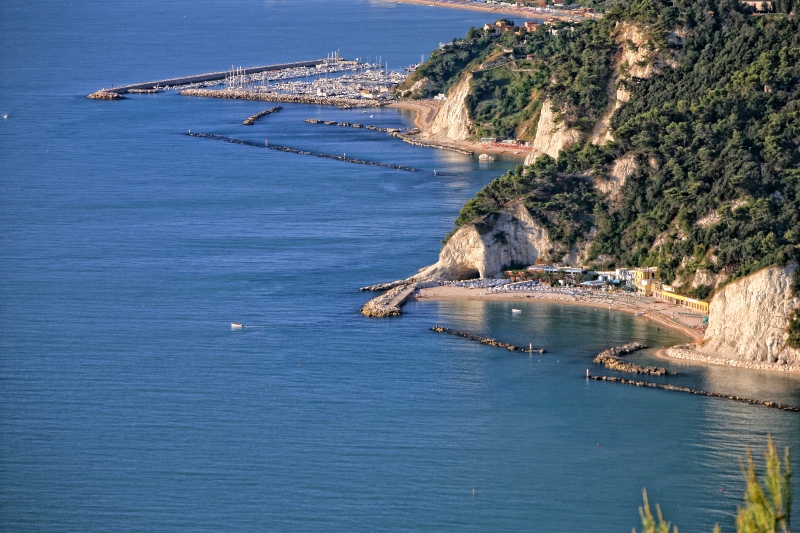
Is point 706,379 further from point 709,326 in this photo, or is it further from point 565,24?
point 565,24

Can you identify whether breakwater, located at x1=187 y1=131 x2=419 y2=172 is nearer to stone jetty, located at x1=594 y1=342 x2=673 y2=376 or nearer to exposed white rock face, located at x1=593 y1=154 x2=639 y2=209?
exposed white rock face, located at x1=593 y1=154 x2=639 y2=209

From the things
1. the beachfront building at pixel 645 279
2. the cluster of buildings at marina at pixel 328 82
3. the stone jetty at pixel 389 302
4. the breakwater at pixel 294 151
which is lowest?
the stone jetty at pixel 389 302

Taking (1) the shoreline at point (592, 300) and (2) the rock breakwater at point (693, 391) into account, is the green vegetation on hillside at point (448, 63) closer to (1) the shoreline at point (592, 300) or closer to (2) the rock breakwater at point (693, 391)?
(1) the shoreline at point (592, 300)

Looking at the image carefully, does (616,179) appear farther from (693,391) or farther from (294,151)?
(294,151)

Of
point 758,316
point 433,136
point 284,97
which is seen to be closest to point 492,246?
point 758,316

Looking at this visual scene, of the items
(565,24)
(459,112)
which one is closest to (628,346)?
(459,112)

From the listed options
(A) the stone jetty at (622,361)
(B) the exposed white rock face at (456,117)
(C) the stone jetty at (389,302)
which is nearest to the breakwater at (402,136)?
(B) the exposed white rock face at (456,117)
